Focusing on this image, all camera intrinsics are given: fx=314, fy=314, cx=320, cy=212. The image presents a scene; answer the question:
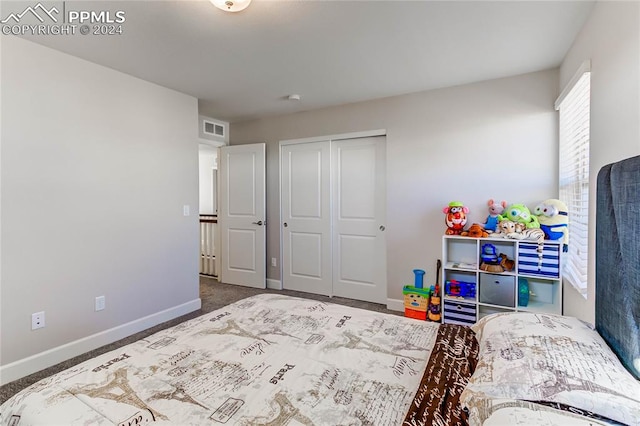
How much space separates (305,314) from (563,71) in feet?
9.41

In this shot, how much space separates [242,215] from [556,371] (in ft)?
13.3

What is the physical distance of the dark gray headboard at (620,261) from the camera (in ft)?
3.26

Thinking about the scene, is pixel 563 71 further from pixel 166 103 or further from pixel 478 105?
pixel 166 103

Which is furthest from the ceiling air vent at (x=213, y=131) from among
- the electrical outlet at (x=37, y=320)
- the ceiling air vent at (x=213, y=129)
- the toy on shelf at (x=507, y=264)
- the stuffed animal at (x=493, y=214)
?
the toy on shelf at (x=507, y=264)

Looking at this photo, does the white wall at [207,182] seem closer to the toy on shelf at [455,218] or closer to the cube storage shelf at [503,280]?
the toy on shelf at [455,218]

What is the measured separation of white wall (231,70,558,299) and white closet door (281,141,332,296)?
38 cm

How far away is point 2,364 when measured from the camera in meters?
2.13

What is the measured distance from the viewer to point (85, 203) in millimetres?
2586

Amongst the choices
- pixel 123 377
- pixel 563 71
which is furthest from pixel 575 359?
pixel 563 71

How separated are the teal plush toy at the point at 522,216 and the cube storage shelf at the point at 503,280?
0.20 meters

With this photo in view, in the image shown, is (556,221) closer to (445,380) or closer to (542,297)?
(542,297)

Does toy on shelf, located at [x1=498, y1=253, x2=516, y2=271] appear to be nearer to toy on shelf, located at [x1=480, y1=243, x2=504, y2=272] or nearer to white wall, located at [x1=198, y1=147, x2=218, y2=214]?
toy on shelf, located at [x1=480, y1=243, x2=504, y2=272]

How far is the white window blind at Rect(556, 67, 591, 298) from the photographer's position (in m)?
2.09

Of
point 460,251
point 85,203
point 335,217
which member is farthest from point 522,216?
point 85,203
